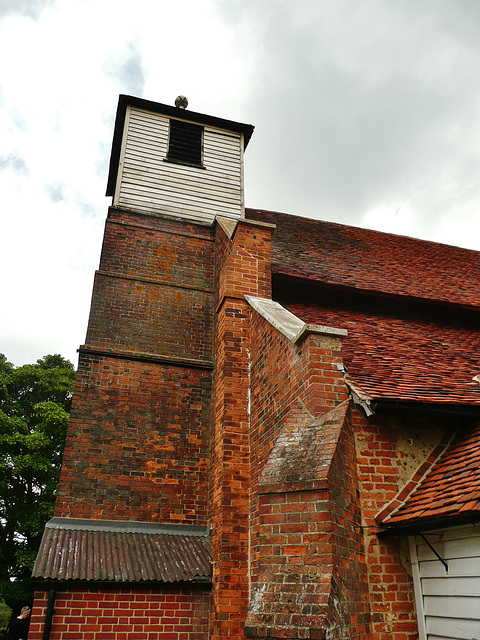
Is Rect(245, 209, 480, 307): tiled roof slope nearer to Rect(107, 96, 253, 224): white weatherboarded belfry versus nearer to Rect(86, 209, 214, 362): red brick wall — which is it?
Rect(107, 96, 253, 224): white weatherboarded belfry

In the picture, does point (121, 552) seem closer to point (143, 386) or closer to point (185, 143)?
point (143, 386)

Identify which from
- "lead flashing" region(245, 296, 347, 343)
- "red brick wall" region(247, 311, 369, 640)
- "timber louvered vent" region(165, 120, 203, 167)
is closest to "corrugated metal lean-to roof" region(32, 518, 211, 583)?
"red brick wall" region(247, 311, 369, 640)

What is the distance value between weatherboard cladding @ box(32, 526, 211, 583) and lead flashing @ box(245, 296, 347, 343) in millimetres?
3312

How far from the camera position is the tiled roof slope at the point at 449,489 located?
3625 millimetres

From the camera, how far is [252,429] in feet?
21.1

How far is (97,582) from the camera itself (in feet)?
18.6

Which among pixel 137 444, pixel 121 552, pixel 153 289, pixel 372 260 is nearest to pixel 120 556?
pixel 121 552

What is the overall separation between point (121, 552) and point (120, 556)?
8cm

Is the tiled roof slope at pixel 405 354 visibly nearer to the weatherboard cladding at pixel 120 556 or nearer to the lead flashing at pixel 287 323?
the lead flashing at pixel 287 323

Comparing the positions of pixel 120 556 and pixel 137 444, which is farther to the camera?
pixel 137 444

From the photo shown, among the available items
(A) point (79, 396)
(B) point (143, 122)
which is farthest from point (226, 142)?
(A) point (79, 396)

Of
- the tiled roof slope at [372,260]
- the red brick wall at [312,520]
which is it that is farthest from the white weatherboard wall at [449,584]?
the tiled roof slope at [372,260]

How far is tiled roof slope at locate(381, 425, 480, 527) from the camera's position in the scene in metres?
3.62

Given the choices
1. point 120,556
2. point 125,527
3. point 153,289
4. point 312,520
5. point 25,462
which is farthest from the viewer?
point 25,462
